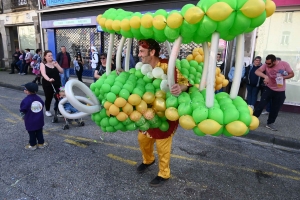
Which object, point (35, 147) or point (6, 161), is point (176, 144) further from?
point (6, 161)

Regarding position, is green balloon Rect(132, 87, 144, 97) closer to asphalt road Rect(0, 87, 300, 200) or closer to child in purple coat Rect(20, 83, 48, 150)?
asphalt road Rect(0, 87, 300, 200)

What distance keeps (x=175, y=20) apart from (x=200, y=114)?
2.75 feet

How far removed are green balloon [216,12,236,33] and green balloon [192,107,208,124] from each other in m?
0.69

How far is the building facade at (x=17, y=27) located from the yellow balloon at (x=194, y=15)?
42.7 ft

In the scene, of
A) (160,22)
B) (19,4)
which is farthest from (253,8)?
(19,4)

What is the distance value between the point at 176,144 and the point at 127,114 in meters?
2.05

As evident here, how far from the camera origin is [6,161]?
337cm

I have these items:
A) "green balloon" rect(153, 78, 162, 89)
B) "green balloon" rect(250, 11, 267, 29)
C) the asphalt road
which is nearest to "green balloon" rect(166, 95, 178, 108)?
"green balloon" rect(153, 78, 162, 89)

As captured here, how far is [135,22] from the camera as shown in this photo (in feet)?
7.17

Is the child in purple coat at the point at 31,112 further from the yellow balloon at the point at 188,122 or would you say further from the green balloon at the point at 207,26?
the green balloon at the point at 207,26

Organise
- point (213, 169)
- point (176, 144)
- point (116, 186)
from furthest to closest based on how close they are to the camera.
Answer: point (176, 144)
point (213, 169)
point (116, 186)

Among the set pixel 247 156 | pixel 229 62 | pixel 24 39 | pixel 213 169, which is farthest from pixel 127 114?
pixel 24 39

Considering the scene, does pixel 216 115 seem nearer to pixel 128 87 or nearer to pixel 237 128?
pixel 237 128

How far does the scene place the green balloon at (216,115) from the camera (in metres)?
1.95
